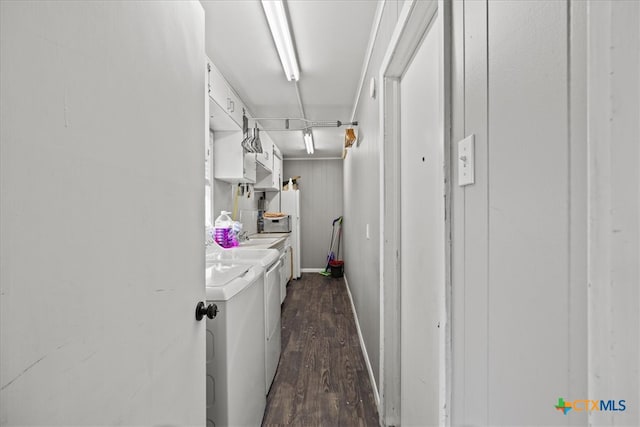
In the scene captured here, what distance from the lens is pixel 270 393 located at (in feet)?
6.28

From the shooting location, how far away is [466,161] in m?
0.66

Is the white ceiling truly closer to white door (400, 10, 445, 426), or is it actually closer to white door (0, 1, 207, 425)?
white door (400, 10, 445, 426)

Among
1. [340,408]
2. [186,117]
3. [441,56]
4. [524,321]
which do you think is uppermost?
[441,56]

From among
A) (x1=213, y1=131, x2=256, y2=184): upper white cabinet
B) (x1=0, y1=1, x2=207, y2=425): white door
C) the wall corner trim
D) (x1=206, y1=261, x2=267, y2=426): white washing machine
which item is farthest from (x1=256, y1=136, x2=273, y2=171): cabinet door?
(x1=0, y1=1, x2=207, y2=425): white door

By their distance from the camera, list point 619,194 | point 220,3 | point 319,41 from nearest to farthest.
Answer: point 619,194 → point 220,3 → point 319,41

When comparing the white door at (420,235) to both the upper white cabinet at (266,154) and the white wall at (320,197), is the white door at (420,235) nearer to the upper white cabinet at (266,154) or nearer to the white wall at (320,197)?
the upper white cabinet at (266,154)

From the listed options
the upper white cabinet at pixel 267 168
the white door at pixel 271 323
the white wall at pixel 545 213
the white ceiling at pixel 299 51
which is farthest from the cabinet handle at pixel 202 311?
the upper white cabinet at pixel 267 168

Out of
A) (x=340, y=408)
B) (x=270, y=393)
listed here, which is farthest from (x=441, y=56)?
(x=270, y=393)

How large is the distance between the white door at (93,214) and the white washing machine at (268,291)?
3.39 ft

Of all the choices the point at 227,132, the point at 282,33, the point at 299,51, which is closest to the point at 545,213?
the point at 282,33

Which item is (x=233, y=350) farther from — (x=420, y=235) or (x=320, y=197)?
(x=320, y=197)

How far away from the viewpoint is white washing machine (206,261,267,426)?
1.15 meters

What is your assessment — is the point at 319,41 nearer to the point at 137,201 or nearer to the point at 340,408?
the point at 137,201

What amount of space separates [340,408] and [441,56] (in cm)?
195
